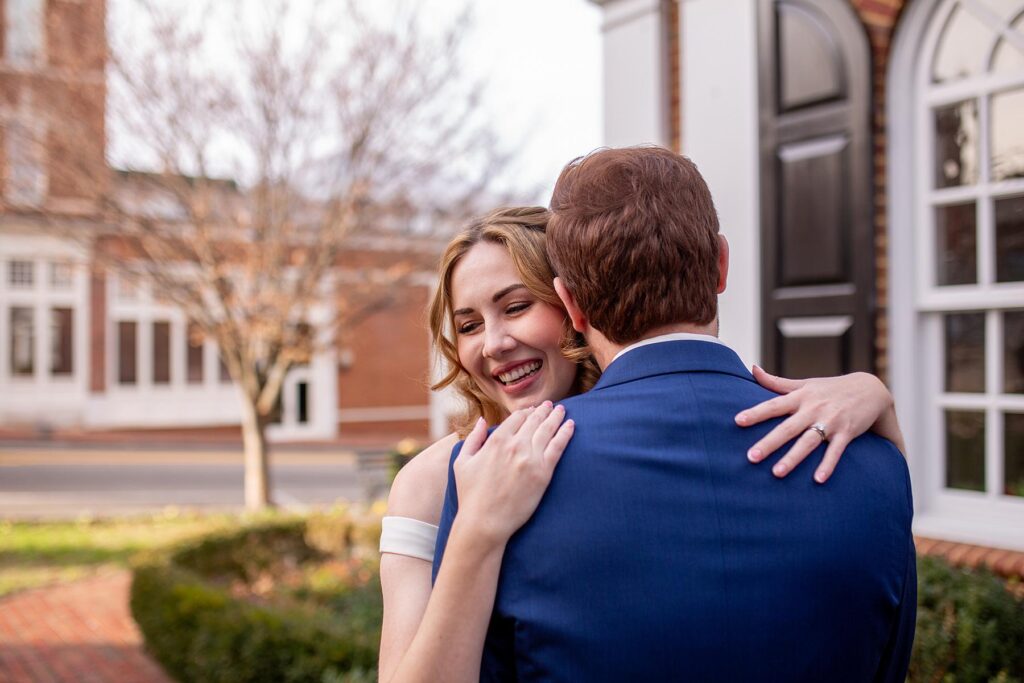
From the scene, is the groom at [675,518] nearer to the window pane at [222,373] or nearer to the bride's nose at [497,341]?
the bride's nose at [497,341]

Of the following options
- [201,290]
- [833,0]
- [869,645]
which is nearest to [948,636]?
[869,645]

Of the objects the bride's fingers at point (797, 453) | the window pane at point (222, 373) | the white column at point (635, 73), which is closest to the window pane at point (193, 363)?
the window pane at point (222, 373)

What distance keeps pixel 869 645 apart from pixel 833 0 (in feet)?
13.2

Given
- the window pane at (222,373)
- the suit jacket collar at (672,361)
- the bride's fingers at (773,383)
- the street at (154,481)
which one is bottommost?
the street at (154,481)

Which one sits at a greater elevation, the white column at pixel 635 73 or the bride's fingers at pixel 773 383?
the white column at pixel 635 73

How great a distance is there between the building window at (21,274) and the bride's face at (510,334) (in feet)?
78.7

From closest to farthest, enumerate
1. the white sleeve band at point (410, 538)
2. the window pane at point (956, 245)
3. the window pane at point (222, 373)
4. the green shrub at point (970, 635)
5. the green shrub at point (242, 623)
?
the white sleeve band at point (410, 538), the green shrub at point (970, 635), the window pane at point (956, 245), the green shrub at point (242, 623), the window pane at point (222, 373)

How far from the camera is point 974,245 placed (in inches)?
166

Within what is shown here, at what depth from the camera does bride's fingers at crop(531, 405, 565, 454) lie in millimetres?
1248

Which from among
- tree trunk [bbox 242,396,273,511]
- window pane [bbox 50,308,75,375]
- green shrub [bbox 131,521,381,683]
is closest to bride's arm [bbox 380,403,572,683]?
green shrub [bbox 131,521,381,683]

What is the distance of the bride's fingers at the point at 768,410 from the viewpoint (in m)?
1.21

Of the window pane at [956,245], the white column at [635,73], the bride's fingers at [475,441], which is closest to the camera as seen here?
the bride's fingers at [475,441]

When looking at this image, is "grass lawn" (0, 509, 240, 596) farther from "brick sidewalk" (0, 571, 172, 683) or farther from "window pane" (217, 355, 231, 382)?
"window pane" (217, 355, 231, 382)

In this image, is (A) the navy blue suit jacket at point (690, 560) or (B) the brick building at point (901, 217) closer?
(A) the navy blue suit jacket at point (690, 560)
